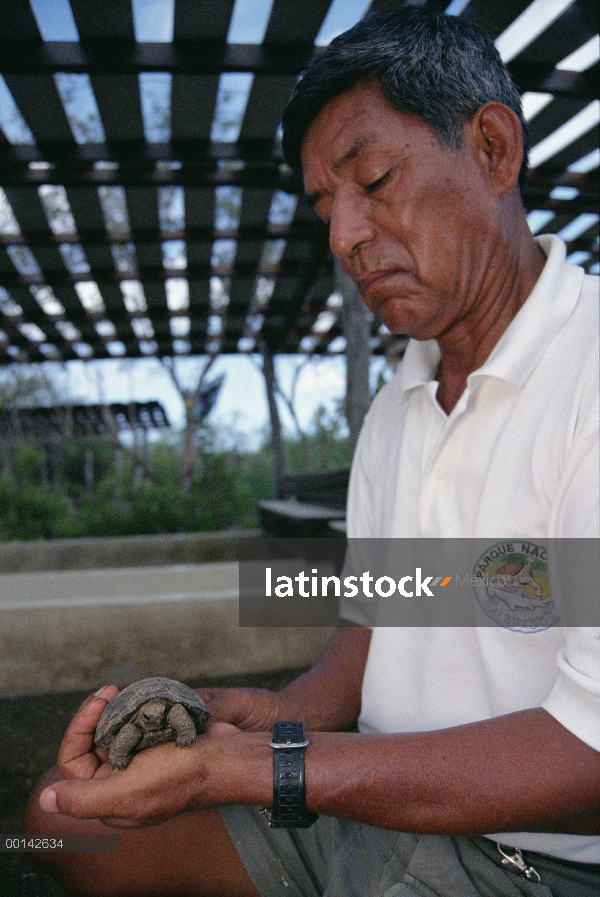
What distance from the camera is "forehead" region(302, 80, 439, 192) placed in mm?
1189

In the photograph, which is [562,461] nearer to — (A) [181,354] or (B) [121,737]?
(B) [121,737]

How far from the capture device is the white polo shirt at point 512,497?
3.21 feet

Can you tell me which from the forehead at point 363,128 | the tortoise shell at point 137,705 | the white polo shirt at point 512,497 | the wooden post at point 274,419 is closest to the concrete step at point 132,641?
the white polo shirt at point 512,497

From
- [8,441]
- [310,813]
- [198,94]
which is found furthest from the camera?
[8,441]

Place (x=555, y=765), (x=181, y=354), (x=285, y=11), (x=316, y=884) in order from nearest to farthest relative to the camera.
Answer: (x=555, y=765) < (x=316, y=884) < (x=285, y=11) < (x=181, y=354)

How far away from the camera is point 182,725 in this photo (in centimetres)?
109

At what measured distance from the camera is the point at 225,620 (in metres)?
2.55

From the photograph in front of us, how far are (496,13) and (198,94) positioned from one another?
1583 millimetres

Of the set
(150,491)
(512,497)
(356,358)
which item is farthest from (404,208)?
(150,491)

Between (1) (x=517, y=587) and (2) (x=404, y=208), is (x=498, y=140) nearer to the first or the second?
(2) (x=404, y=208)

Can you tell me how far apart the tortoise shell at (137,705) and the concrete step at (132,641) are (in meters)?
1.31

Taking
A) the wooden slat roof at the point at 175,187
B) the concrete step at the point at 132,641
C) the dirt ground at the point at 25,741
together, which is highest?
the wooden slat roof at the point at 175,187

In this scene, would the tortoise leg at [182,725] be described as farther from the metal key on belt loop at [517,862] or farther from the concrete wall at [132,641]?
the concrete wall at [132,641]

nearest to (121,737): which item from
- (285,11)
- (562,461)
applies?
(562,461)
